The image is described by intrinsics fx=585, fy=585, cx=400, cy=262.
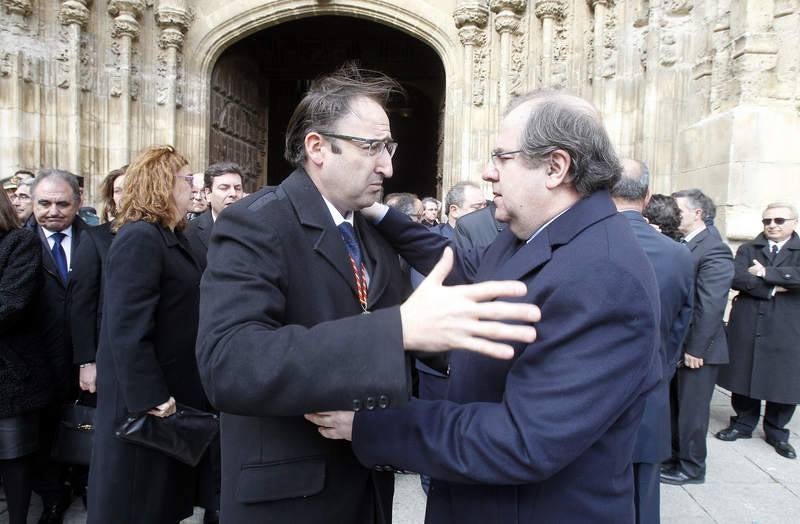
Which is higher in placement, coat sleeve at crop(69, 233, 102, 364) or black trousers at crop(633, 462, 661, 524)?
coat sleeve at crop(69, 233, 102, 364)

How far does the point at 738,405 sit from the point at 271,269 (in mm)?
5010

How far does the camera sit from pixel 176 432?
7.97 ft

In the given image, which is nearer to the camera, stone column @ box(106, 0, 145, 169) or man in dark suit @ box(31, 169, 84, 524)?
man in dark suit @ box(31, 169, 84, 524)

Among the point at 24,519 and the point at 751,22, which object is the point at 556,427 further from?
the point at 751,22

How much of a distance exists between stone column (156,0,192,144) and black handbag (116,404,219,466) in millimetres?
7825

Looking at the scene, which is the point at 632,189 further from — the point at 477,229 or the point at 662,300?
the point at 477,229

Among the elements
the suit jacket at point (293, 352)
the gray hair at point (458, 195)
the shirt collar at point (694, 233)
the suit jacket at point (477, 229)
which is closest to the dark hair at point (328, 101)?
the suit jacket at point (293, 352)

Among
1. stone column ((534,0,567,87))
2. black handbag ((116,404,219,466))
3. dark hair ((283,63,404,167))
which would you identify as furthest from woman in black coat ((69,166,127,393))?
stone column ((534,0,567,87))

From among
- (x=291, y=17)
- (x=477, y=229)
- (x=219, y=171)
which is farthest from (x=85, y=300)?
(x=291, y=17)

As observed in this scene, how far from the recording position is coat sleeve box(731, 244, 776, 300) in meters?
4.71

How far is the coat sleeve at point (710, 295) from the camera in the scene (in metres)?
4.15

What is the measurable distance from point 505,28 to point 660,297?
23.7 feet

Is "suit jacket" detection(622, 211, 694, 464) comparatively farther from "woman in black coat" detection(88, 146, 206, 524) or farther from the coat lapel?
"woman in black coat" detection(88, 146, 206, 524)

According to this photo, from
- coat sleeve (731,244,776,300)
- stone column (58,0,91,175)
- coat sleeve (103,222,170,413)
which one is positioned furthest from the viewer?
stone column (58,0,91,175)
